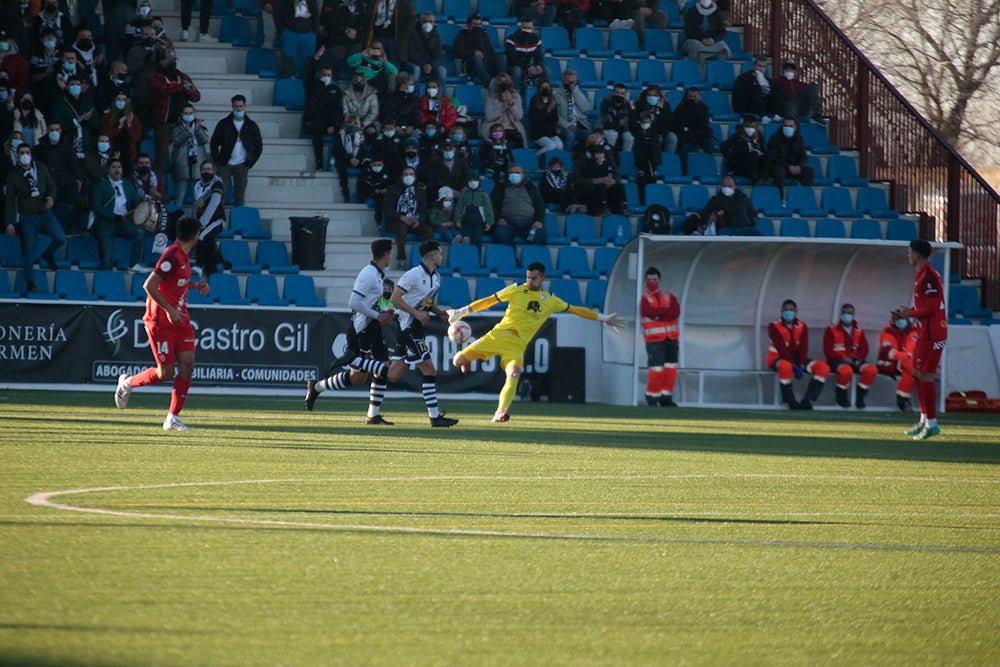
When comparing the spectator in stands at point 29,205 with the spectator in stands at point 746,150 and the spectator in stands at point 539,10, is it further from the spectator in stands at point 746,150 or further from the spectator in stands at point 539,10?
the spectator in stands at point 746,150

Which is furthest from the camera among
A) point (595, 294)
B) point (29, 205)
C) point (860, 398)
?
point (595, 294)

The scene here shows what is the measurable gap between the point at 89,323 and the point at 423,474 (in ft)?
41.3

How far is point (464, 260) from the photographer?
23.9 m

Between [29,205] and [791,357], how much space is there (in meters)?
12.5

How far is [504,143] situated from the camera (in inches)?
984

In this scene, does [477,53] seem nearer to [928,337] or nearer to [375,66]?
[375,66]

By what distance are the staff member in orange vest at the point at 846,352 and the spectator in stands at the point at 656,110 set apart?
17.9ft

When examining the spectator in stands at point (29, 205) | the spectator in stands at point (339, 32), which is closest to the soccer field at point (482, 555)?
the spectator in stands at point (29, 205)

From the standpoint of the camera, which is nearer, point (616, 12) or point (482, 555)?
point (482, 555)

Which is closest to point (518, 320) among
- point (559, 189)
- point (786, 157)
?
point (559, 189)

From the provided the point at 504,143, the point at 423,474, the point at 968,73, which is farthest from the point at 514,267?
the point at 968,73

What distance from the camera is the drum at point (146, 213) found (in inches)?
891

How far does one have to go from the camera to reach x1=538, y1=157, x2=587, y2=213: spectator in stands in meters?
25.1

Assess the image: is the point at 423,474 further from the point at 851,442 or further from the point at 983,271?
the point at 983,271
